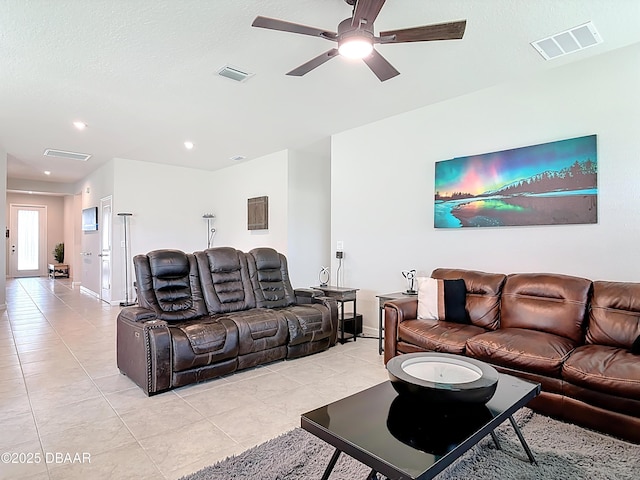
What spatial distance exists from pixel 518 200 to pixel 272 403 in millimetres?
2900

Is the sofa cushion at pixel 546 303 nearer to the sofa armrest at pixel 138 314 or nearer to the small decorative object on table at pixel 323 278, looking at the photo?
the small decorative object on table at pixel 323 278

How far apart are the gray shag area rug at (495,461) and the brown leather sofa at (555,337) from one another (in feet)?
0.69

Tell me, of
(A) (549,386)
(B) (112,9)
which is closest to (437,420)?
(A) (549,386)

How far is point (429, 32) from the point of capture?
221cm

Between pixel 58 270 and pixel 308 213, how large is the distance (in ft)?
31.4

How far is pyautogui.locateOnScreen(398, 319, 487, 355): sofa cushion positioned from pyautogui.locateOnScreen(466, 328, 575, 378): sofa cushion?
11 cm

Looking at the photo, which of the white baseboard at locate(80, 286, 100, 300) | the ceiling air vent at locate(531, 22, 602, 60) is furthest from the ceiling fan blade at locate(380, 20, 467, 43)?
the white baseboard at locate(80, 286, 100, 300)

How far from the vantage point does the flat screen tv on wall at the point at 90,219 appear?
8.07m

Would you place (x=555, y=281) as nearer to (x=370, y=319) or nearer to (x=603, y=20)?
(x=603, y=20)

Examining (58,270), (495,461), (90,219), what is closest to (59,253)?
(58,270)

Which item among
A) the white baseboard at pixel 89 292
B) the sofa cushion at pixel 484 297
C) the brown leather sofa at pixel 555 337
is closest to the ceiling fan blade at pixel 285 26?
the brown leather sofa at pixel 555 337

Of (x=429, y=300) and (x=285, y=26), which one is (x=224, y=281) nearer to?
(x=429, y=300)

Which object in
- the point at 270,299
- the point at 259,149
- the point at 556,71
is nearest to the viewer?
the point at 556,71

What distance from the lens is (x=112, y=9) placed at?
2.48 metres
